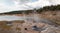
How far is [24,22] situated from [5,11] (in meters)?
0.17

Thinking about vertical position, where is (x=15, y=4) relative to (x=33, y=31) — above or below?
above

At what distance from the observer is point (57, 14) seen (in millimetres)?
787

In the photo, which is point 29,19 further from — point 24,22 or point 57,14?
point 57,14

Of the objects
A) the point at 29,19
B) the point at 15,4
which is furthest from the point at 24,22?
the point at 15,4

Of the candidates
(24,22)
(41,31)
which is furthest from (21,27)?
(41,31)

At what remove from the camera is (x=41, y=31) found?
74 centimetres

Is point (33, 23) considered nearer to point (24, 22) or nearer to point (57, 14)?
point (24, 22)

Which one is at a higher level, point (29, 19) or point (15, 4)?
point (15, 4)

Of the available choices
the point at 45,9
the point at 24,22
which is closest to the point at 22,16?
the point at 24,22

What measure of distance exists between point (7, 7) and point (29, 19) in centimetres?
19

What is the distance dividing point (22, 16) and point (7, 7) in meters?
0.13

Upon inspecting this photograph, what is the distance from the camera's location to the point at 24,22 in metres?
0.79

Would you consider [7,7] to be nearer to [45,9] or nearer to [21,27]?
[21,27]

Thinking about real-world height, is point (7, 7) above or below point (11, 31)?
above
